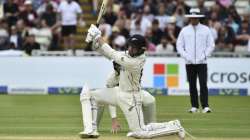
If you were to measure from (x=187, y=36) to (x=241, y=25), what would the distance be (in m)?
8.86

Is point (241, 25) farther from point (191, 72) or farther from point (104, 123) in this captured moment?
point (104, 123)

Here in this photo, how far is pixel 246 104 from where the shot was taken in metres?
21.8

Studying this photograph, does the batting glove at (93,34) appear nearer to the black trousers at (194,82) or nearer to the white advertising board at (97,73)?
the black trousers at (194,82)

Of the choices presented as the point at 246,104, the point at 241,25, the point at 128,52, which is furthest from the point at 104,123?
the point at 241,25

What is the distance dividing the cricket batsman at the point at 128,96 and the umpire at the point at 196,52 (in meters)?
5.57

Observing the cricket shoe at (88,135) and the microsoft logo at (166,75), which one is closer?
the cricket shoe at (88,135)

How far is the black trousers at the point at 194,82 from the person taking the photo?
19203mm

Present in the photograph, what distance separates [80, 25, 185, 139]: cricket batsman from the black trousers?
554 centimetres

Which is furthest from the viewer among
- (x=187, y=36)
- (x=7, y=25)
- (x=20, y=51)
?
(x=7, y=25)

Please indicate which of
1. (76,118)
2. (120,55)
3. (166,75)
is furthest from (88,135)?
(166,75)

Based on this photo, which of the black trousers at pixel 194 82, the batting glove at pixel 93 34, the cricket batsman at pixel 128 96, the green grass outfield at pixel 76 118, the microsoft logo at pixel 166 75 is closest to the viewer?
the batting glove at pixel 93 34

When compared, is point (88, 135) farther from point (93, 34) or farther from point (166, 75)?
point (166, 75)

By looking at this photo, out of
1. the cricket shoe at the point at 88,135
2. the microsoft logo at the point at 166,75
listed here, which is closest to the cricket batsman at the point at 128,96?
the cricket shoe at the point at 88,135

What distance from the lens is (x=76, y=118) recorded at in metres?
17.8
